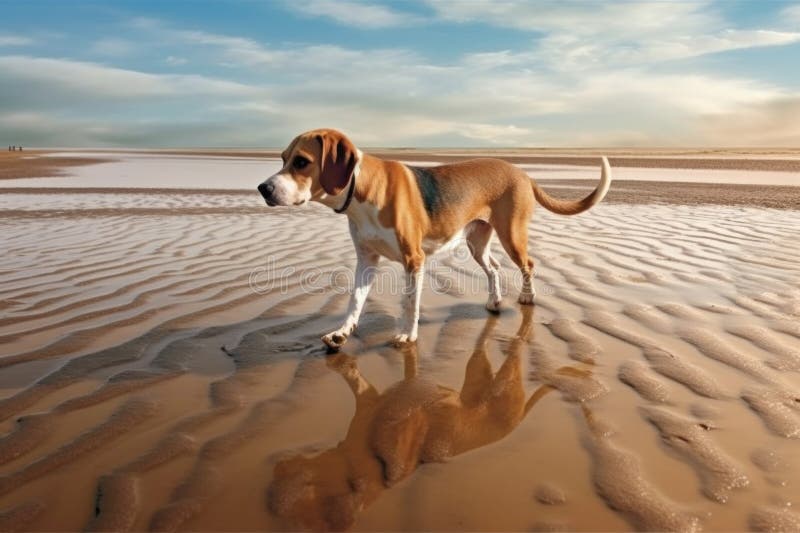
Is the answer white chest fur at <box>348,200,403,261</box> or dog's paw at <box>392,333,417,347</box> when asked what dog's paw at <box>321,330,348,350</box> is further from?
white chest fur at <box>348,200,403,261</box>

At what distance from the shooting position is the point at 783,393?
362 centimetres

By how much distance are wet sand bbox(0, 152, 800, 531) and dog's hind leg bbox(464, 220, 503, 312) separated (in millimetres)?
A: 184

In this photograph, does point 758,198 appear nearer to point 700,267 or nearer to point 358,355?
point 700,267

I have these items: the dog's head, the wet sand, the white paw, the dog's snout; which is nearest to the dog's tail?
the wet sand

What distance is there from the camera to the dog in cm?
465

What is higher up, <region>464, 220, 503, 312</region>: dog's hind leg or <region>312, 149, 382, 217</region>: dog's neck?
<region>312, 149, 382, 217</region>: dog's neck

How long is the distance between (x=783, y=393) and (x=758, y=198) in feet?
47.9

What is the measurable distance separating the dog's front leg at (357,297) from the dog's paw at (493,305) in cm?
128

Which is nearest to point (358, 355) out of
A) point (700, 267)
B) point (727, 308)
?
point (727, 308)

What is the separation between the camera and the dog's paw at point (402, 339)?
475cm

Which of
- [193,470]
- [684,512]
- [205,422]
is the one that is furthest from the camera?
[205,422]

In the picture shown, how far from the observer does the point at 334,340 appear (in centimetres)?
455

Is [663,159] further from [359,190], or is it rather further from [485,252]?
[359,190]

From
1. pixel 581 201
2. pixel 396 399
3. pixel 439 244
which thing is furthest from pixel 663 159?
pixel 396 399
